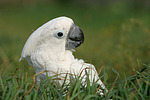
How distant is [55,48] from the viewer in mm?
2664

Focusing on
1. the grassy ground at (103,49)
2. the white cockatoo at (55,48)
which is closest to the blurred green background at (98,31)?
the grassy ground at (103,49)

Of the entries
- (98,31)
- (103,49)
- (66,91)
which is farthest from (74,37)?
(98,31)

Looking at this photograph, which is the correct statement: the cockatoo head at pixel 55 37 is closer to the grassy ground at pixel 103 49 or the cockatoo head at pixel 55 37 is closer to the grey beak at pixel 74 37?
the grey beak at pixel 74 37

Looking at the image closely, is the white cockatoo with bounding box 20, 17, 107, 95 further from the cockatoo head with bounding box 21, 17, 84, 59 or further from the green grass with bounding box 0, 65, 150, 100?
the green grass with bounding box 0, 65, 150, 100

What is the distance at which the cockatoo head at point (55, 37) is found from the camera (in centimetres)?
262

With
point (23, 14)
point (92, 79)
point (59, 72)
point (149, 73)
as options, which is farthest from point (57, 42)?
point (23, 14)

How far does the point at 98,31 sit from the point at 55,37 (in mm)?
7298

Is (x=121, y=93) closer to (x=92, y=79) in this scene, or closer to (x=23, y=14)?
(x=92, y=79)

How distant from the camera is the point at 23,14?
47.4ft

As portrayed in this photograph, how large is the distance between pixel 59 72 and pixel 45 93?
0.32m

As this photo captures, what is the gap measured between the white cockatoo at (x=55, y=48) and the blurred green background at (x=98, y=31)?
201mm

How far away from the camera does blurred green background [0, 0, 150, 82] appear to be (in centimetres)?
454

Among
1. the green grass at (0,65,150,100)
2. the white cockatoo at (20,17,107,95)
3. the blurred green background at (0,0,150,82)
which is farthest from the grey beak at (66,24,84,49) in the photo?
the blurred green background at (0,0,150,82)

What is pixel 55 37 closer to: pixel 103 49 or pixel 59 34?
pixel 59 34
